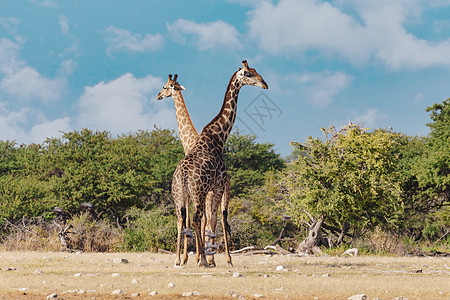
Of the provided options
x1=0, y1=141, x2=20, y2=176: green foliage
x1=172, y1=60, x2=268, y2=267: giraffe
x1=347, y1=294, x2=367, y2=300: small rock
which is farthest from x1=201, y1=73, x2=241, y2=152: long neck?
x1=0, y1=141, x2=20, y2=176: green foliage

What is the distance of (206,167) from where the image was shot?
11.4 metres

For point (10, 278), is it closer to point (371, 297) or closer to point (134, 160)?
point (371, 297)

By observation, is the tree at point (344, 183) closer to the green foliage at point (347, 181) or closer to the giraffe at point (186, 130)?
the green foliage at point (347, 181)

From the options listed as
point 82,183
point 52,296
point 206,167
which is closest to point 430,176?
point 206,167

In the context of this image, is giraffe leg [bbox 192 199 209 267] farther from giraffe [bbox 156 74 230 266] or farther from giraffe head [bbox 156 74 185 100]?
giraffe head [bbox 156 74 185 100]

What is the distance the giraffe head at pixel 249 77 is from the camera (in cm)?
1273

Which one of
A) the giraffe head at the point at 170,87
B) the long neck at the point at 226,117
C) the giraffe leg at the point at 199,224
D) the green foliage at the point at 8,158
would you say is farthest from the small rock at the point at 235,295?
the green foliage at the point at 8,158

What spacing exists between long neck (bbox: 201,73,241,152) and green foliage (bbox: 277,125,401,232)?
24.8ft

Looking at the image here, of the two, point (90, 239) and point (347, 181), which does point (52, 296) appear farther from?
point (347, 181)

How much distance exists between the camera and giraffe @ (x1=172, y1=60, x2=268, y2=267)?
11172mm

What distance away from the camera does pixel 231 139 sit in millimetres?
37031

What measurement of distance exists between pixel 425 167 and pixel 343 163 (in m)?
5.15

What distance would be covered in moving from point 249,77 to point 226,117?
1.16 meters

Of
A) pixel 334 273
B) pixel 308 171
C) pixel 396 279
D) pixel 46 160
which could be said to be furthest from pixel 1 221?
pixel 396 279
